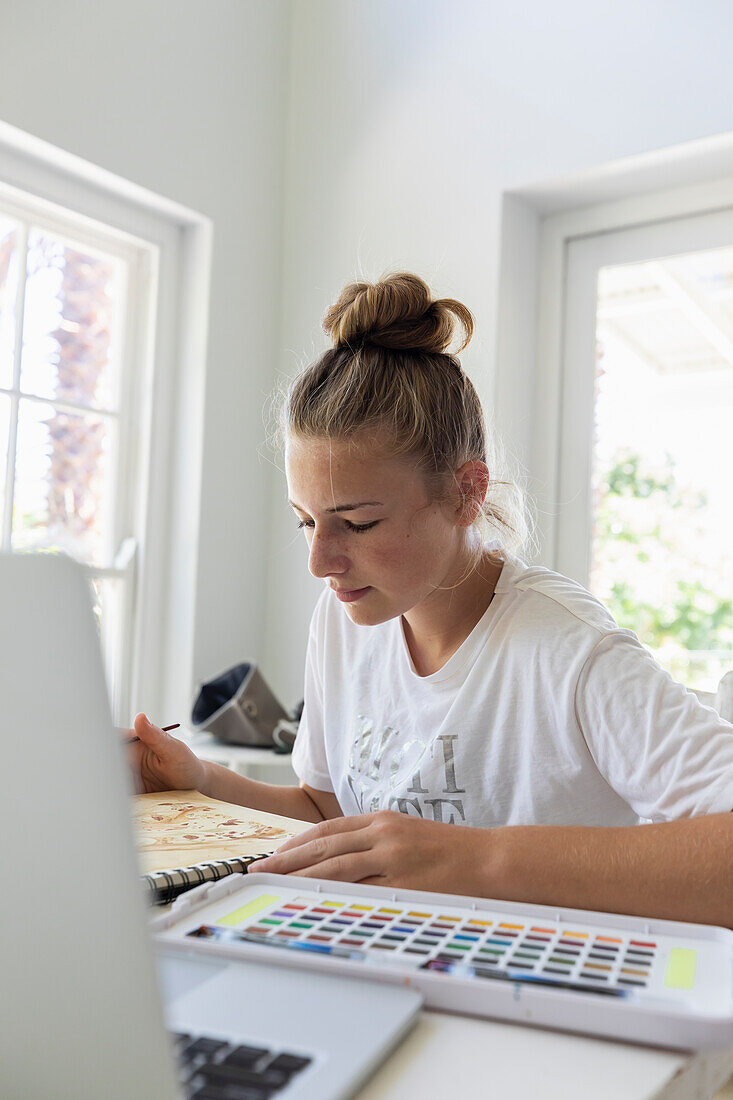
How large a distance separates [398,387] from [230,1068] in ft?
2.75

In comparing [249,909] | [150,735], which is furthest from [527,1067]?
[150,735]

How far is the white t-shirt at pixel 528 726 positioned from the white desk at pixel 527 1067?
38cm

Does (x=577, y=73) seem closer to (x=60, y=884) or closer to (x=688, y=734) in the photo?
(x=688, y=734)

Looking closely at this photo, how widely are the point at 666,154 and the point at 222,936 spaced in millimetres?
2060

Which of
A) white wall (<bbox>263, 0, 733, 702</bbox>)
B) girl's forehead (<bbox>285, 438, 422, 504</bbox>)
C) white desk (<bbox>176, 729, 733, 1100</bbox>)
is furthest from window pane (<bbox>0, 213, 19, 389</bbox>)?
white desk (<bbox>176, 729, 733, 1100</bbox>)

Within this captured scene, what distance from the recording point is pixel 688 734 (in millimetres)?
869

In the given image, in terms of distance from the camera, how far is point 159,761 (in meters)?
1.13

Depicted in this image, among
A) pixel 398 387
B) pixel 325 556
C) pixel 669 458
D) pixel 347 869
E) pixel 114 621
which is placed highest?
pixel 669 458

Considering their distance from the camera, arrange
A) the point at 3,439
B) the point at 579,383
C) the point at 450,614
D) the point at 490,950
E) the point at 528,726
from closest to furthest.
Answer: the point at 490,950, the point at 528,726, the point at 450,614, the point at 3,439, the point at 579,383

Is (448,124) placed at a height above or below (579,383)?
above

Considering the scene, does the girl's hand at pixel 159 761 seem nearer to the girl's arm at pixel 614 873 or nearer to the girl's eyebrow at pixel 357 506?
the girl's eyebrow at pixel 357 506

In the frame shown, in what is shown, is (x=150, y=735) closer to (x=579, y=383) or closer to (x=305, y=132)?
(x=579, y=383)

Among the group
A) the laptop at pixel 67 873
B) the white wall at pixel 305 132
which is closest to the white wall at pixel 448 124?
the white wall at pixel 305 132

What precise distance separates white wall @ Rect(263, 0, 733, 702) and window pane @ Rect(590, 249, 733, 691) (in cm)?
32
